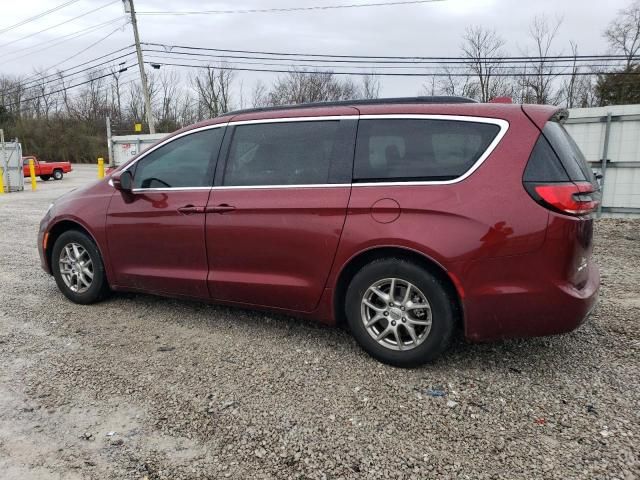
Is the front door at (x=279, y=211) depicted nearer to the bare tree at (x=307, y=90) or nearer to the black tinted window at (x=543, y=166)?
the black tinted window at (x=543, y=166)

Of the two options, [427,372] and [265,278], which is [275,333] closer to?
[265,278]

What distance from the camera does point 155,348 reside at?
373 cm

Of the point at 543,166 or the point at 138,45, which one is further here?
the point at 138,45

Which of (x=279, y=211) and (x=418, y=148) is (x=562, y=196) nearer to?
(x=418, y=148)

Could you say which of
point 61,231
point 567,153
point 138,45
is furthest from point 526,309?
point 138,45

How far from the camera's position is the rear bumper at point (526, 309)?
292 cm

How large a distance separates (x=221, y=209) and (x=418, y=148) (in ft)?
5.04

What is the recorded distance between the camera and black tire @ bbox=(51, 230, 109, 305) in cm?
458

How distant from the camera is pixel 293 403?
293cm

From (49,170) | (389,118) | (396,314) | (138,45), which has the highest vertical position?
(138,45)

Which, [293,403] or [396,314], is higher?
[396,314]

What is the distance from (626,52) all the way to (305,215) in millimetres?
41056

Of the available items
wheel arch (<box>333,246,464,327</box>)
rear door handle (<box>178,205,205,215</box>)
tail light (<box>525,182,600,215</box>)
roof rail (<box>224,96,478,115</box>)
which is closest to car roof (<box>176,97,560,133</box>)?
roof rail (<box>224,96,478,115</box>)

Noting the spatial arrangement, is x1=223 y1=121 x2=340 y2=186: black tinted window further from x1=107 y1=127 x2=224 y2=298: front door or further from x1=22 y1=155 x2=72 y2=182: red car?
x1=22 y1=155 x2=72 y2=182: red car
